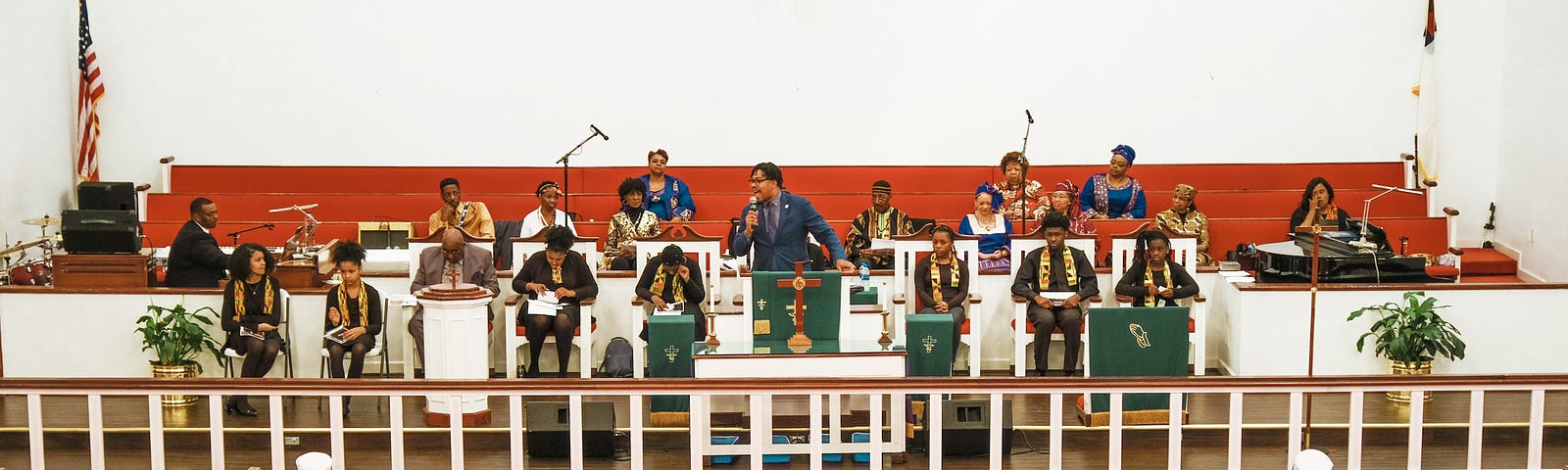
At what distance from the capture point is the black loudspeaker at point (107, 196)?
8570mm

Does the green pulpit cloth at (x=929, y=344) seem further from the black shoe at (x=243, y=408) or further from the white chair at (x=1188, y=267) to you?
the black shoe at (x=243, y=408)

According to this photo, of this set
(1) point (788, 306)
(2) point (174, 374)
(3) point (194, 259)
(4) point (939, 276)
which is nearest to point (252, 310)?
(2) point (174, 374)

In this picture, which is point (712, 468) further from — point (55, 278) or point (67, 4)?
point (67, 4)

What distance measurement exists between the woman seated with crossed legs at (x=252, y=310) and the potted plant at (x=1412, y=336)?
5.51 meters

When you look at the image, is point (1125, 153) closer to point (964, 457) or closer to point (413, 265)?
point (964, 457)

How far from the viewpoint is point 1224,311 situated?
7605 mm

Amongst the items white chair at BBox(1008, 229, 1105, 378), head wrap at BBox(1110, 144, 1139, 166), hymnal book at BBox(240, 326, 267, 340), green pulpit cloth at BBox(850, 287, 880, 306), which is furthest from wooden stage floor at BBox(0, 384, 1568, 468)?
head wrap at BBox(1110, 144, 1139, 166)

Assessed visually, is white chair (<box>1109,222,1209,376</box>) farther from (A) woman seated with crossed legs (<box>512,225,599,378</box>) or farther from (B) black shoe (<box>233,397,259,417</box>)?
(B) black shoe (<box>233,397,259,417</box>)

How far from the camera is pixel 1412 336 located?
7.16 metres

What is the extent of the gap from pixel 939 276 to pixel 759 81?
11.9 feet

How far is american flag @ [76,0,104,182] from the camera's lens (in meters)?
10.2

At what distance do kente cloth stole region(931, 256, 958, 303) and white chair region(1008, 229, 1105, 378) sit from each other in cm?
34

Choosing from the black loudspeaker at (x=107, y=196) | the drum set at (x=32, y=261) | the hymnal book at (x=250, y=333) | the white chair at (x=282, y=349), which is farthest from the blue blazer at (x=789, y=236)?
the black loudspeaker at (x=107, y=196)

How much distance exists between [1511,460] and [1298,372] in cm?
139
